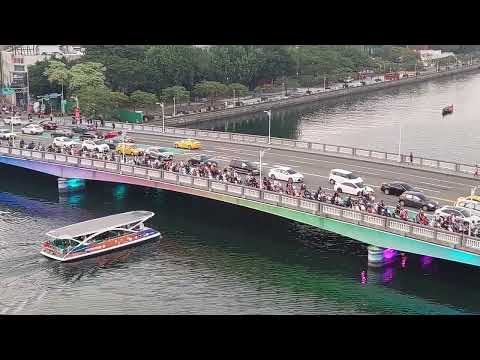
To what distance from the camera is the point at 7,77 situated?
318 feet

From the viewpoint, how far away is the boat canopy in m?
38.7

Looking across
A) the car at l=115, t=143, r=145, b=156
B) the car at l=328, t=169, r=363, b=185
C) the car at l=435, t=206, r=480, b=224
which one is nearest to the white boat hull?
the car at l=328, t=169, r=363, b=185

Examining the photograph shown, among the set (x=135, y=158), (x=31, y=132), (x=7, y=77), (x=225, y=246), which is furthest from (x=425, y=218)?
(x=7, y=77)

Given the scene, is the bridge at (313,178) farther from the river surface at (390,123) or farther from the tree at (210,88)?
the tree at (210,88)

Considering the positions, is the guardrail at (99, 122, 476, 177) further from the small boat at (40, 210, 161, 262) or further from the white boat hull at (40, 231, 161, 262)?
the white boat hull at (40, 231, 161, 262)

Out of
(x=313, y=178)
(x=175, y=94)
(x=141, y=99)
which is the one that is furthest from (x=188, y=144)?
(x=175, y=94)

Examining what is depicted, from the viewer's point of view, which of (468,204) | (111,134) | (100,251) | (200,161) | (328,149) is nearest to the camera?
(468,204)

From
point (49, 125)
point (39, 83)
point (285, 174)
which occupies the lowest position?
point (285, 174)

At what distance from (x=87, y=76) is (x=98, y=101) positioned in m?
8.45

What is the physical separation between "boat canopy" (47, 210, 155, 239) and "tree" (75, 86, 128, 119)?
40.7m

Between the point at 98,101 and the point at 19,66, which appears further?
the point at 19,66

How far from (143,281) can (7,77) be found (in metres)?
70.2

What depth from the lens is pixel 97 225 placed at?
132ft

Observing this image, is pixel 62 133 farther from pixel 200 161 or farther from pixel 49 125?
pixel 200 161
